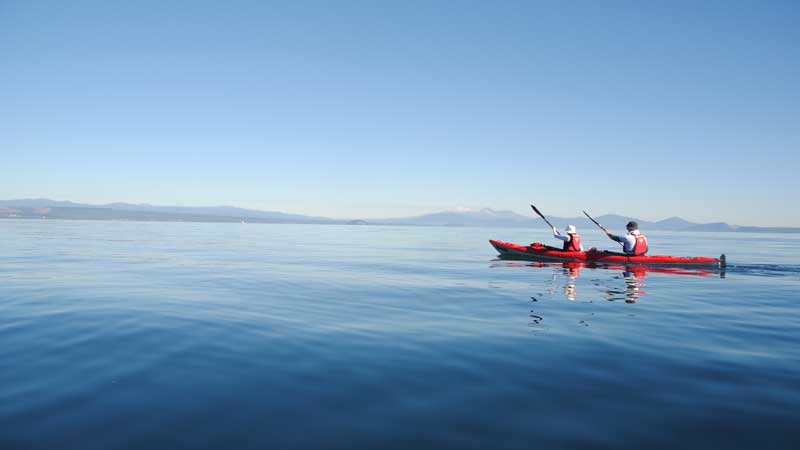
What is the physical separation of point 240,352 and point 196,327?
234 cm

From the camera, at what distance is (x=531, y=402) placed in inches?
209

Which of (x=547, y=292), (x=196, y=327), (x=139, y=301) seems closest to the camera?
(x=196, y=327)

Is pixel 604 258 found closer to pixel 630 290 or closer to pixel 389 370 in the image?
pixel 630 290

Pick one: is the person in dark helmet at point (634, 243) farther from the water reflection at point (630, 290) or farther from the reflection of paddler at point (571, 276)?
the water reflection at point (630, 290)

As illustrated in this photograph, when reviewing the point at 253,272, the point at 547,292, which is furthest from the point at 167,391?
the point at 253,272

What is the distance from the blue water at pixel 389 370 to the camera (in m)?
4.49

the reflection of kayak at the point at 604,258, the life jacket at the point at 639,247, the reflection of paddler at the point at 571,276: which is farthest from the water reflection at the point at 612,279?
the life jacket at the point at 639,247

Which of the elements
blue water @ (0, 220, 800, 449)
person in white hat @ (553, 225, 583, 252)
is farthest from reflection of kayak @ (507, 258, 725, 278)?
blue water @ (0, 220, 800, 449)

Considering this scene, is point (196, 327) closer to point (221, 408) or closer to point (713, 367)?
point (221, 408)

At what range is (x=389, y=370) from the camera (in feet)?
21.1

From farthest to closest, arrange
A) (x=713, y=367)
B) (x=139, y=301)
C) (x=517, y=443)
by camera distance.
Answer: (x=139, y=301) < (x=713, y=367) < (x=517, y=443)

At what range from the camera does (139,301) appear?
468 inches

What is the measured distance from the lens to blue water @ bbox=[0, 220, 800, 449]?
4488 mm

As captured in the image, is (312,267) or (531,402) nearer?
(531,402)
